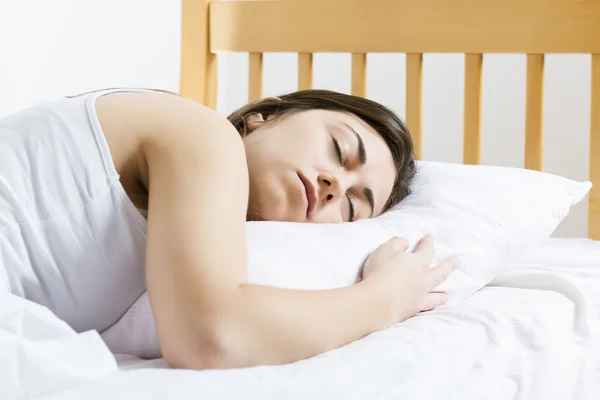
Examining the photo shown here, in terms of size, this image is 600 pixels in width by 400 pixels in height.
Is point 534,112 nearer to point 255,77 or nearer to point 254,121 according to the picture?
point 255,77

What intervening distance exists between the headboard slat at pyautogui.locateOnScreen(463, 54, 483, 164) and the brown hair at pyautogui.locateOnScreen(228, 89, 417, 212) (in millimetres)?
692

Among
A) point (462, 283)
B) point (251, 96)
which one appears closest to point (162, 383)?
point (462, 283)

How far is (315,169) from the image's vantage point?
1.00m

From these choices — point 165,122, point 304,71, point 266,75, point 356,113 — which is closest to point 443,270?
point 356,113

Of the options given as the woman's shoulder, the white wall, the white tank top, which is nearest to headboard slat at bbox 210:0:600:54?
Result: the white wall

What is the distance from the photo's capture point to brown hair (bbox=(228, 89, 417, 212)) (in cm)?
115

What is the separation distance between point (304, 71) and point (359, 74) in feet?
0.48

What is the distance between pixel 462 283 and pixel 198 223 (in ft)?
1.67

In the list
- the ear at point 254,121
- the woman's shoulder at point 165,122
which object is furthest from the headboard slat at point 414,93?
the woman's shoulder at point 165,122

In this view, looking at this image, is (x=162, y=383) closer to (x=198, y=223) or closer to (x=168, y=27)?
(x=198, y=223)

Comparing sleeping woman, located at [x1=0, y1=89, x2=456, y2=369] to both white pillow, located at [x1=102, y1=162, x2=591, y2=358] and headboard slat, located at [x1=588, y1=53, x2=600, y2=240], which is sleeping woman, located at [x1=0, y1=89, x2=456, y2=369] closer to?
white pillow, located at [x1=102, y1=162, x2=591, y2=358]

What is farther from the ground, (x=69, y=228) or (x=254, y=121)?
(x=254, y=121)

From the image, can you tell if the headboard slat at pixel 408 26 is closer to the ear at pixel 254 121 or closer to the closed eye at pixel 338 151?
the ear at pixel 254 121

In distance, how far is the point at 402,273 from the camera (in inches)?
35.9
